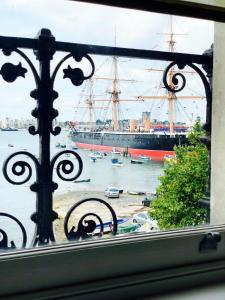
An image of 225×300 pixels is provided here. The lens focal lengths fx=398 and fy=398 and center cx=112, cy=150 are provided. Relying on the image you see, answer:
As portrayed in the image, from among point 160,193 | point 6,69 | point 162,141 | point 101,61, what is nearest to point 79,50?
point 101,61

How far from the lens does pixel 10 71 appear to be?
1.00 metres

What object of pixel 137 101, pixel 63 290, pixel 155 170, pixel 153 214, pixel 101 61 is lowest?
pixel 63 290

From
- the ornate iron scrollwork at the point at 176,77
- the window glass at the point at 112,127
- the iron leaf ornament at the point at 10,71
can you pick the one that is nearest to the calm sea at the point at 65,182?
the window glass at the point at 112,127

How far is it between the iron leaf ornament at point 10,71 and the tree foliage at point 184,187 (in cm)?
52

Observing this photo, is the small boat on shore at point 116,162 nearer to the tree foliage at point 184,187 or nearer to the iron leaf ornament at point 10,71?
the tree foliage at point 184,187

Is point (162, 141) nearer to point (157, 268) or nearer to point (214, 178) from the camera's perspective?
point (214, 178)

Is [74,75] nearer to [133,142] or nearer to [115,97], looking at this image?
[115,97]

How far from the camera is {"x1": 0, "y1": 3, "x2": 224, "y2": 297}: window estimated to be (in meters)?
0.91

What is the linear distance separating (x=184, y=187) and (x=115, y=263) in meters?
0.40

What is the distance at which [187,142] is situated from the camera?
4.17ft

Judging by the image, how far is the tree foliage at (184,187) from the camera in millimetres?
1214

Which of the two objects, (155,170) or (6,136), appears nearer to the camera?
(6,136)

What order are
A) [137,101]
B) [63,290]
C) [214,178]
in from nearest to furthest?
[63,290] → [137,101] → [214,178]

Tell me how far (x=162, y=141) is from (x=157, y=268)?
1.25ft
